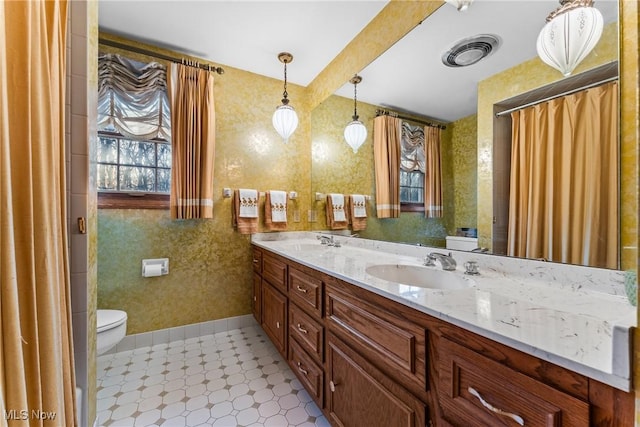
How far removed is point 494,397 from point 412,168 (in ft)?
4.16

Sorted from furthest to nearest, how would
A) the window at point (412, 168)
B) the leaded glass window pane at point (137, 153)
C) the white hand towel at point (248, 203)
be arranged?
1. the white hand towel at point (248, 203)
2. the leaded glass window pane at point (137, 153)
3. the window at point (412, 168)

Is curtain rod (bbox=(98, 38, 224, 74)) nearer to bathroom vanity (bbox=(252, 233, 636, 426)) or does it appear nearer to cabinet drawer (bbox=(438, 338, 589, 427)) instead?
bathroom vanity (bbox=(252, 233, 636, 426))

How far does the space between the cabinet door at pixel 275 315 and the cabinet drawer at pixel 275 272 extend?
51 mm

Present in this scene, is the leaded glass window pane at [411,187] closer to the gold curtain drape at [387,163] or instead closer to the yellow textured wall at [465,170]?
the gold curtain drape at [387,163]

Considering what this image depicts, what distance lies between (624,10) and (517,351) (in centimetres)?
108

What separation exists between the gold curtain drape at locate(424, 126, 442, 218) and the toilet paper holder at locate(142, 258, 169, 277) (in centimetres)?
201

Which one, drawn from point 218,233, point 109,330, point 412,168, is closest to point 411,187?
point 412,168

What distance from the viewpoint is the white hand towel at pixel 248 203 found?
2.32 metres

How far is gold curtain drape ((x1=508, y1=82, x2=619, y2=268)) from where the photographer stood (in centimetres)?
83

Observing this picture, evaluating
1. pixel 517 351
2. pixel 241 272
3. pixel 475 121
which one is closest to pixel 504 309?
pixel 517 351

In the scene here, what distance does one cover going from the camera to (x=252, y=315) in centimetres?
247

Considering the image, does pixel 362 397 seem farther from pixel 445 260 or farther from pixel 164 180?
pixel 164 180

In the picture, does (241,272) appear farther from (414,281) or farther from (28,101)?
(28,101)

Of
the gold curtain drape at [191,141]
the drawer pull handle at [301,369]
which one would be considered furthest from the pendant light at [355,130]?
the drawer pull handle at [301,369]
